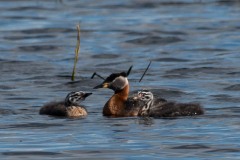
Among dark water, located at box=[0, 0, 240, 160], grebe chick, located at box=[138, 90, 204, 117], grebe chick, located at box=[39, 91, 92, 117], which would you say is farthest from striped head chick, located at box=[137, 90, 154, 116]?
grebe chick, located at box=[39, 91, 92, 117]

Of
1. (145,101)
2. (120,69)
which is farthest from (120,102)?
(120,69)

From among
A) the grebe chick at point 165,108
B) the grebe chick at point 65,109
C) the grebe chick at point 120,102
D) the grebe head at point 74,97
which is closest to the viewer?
the grebe chick at point 165,108

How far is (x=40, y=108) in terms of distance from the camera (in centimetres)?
1667

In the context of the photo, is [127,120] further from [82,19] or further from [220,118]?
[82,19]

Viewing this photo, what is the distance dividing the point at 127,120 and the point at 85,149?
2664 millimetres

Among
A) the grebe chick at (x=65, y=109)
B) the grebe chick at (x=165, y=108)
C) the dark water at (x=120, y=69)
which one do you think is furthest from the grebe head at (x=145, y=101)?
the grebe chick at (x=65, y=109)

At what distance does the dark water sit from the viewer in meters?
13.5

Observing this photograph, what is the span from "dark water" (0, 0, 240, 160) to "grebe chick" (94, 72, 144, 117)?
0.78ft

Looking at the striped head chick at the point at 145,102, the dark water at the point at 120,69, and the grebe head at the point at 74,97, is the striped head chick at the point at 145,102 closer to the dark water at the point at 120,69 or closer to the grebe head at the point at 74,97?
the dark water at the point at 120,69

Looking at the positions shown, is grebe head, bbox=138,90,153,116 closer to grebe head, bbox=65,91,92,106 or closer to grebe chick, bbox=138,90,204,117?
grebe chick, bbox=138,90,204,117

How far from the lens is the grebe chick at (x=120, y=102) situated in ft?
53.2

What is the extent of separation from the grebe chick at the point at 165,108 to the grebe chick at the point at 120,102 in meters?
0.11

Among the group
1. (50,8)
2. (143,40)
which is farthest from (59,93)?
(50,8)

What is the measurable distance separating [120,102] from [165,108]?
0.77m
